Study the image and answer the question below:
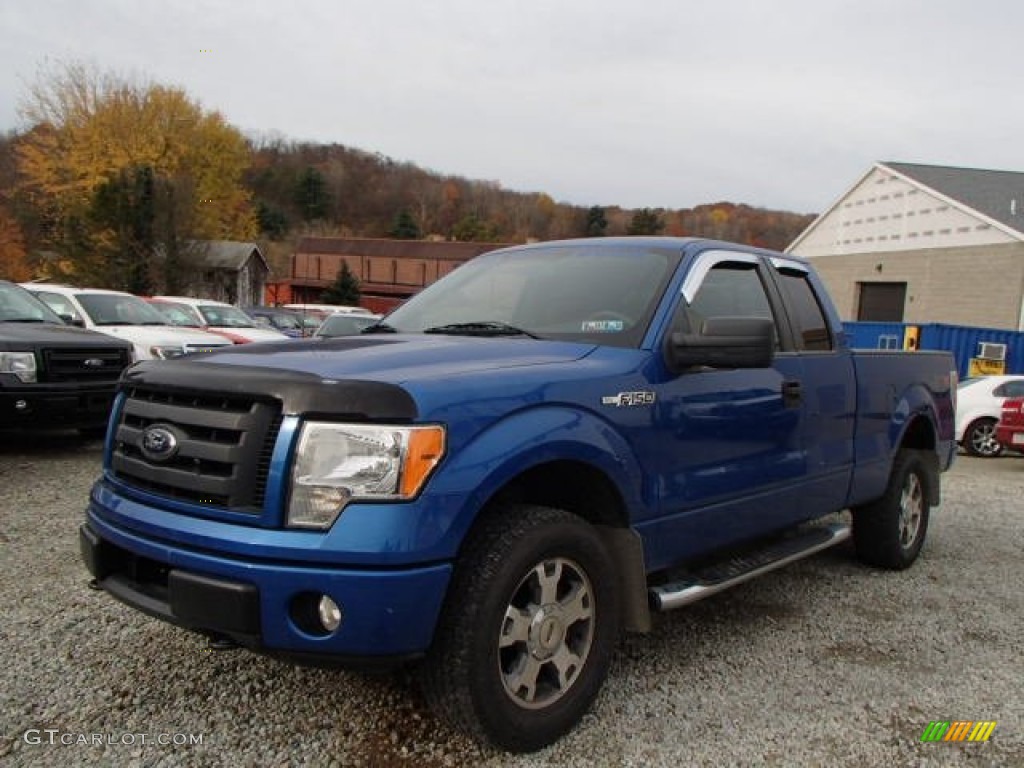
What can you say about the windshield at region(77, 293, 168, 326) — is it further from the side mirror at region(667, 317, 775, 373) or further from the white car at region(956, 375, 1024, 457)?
the white car at region(956, 375, 1024, 457)

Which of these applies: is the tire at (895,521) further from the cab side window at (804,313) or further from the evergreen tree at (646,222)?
the evergreen tree at (646,222)

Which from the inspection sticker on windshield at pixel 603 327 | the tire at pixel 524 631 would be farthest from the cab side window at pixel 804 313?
the tire at pixel 524 631

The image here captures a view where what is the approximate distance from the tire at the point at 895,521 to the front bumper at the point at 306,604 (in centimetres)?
366

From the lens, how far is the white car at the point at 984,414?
1344 cm

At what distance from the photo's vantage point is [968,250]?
27438 mm

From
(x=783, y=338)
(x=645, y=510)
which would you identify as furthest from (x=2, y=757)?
(x=783, y=338)

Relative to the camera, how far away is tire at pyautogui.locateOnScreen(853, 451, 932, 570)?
4.99 meters

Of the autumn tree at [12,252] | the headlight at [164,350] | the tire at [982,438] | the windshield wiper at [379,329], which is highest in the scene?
the autumn tree at [12,252]

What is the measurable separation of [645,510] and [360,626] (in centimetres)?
126

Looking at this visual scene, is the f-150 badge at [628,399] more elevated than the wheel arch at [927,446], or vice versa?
the f-150 badge at [628,399]

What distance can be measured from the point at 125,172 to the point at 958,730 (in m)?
38.8

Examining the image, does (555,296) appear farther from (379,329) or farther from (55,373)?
(55,373)

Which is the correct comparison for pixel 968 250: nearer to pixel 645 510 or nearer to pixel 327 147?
pixel 645 510

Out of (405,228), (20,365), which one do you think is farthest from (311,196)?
(20,365)
